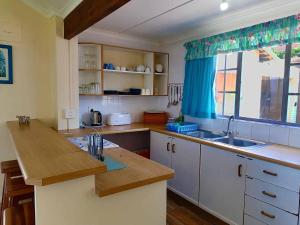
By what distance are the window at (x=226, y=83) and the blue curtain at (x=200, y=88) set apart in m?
0.15

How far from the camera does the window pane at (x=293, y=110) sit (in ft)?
7.48

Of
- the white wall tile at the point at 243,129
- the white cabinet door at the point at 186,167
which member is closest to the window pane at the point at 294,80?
the white wall tile at the point at 243,129

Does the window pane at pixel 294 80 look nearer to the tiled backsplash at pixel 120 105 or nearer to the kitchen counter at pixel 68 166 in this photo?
the kitchen counter at pixel 68 166

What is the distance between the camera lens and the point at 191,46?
10.5ft

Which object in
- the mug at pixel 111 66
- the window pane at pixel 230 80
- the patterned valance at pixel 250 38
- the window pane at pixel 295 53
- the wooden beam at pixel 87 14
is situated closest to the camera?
the wooden beam at pixel 87 14

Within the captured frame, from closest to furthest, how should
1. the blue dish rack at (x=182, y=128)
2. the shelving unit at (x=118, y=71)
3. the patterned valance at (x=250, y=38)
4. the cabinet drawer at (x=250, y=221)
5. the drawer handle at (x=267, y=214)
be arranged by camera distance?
the drawer handle at (x=267, y=214)
the cabinet drawer at (x=250, y=221)
the patterned valance at (x=250, y=38)
the blue dish rack at (x=182, y=128)
the shelving unit at (x=118, y=71)

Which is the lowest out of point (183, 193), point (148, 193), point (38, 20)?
point (183, 193)

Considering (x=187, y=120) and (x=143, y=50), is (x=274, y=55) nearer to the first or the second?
(x=187, y=120)

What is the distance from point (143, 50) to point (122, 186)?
2.75m

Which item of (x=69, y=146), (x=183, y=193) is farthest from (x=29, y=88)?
(x=183, y=193)

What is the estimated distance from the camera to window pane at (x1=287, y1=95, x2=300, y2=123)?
2279 millimetres

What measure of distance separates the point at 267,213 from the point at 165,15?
2.33 metres

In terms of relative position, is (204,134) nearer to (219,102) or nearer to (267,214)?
(219,102)

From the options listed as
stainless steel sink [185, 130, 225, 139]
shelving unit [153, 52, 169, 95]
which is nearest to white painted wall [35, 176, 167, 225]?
stainless steel sink [185, 130, 225, 139]
